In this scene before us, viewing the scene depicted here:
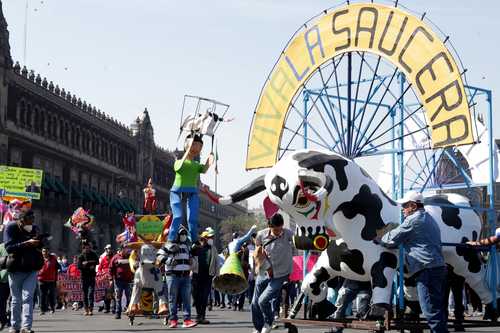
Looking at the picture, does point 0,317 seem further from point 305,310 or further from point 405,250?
point 405,250

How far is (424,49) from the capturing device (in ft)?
42.3

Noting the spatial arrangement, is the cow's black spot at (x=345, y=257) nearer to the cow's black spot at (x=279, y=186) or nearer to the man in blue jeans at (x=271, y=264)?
the man in blue jeans at (x=271, y=264)

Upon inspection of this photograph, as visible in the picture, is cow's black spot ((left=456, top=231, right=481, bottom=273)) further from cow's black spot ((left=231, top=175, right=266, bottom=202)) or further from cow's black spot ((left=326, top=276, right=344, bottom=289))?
cow's black spot ((left=231, top=175, right=266, bottom=202))

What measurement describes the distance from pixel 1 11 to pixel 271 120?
142 ft

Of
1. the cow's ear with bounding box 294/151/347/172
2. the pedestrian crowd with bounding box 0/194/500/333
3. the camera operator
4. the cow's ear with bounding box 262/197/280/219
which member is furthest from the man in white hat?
the camera operator

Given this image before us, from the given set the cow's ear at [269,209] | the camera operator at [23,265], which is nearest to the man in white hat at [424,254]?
the cow's ear at [269,209]

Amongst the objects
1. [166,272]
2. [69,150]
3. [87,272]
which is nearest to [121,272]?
[87,272]

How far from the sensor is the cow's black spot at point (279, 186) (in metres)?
10.4

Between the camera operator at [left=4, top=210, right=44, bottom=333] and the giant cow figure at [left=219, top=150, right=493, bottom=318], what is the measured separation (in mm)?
2874

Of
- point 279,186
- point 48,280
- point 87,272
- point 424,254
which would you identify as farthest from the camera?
point 48,280

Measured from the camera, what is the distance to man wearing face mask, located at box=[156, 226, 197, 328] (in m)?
13.9

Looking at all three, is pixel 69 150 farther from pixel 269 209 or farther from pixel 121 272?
pixel 269 209

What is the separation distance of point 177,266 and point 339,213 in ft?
13.1

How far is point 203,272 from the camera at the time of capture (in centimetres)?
1669
